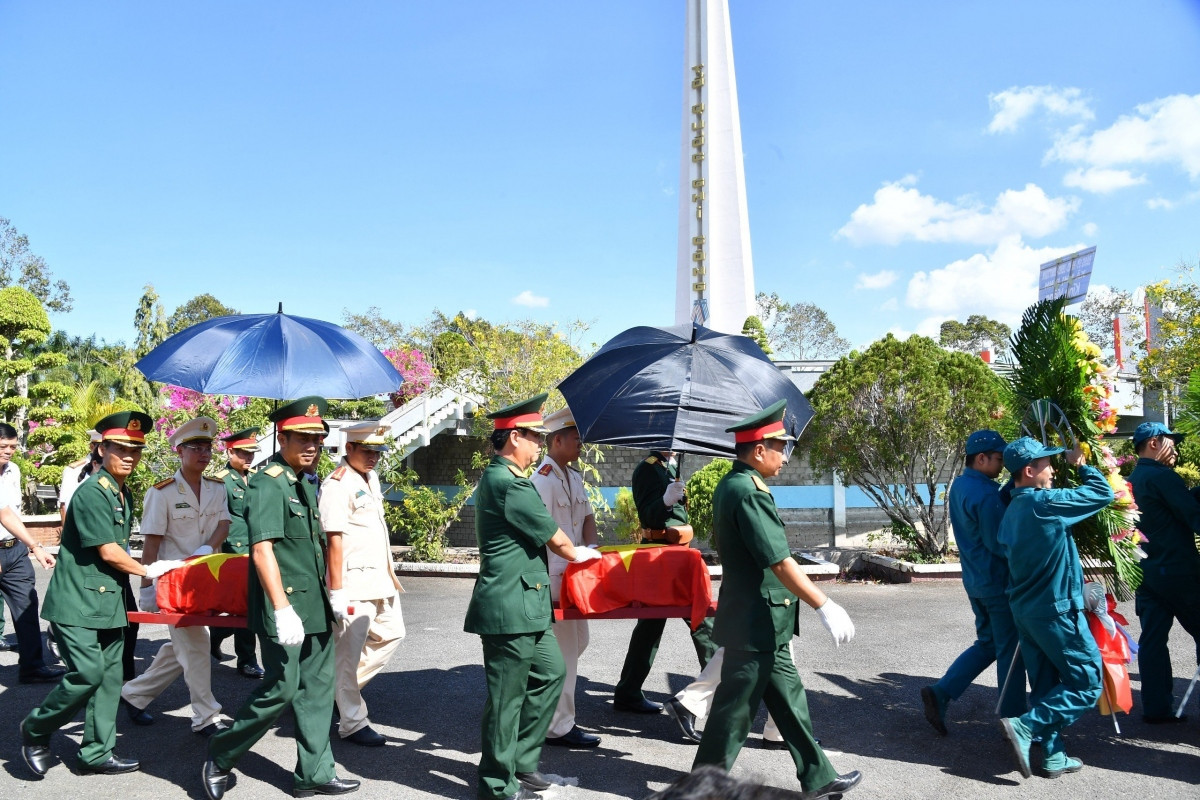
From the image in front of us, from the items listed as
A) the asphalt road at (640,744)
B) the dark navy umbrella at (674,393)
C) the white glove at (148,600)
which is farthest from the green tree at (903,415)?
the white glove at (148,600)

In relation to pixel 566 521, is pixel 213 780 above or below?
below

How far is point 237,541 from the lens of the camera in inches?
242

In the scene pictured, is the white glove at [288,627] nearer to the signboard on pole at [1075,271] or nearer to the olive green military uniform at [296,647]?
the olive green military uniform at [296,647]

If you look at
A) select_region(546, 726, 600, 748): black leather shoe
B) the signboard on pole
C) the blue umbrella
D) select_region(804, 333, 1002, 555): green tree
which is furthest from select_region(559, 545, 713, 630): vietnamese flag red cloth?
the signboard on pole

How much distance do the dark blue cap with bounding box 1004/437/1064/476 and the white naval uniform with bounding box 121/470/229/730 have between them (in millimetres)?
4571

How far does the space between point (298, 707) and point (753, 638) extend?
2126 mm

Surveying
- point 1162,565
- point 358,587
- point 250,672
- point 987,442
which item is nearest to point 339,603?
point 358,587

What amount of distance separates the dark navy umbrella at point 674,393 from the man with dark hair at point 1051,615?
4.47 feet

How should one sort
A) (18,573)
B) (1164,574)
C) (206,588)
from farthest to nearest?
1. (18,573)
2. (1164,574)
3. (206,588)

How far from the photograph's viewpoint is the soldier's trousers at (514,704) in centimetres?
422

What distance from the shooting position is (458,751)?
515 cm

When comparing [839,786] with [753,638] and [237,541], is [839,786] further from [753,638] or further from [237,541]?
[237,541]

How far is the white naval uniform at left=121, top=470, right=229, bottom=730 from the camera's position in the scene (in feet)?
17.7

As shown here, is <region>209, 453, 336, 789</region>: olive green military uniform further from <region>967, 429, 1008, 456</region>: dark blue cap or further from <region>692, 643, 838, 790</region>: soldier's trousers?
<region>967, 429, 1008, 456</region>: dark blue cap
